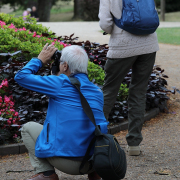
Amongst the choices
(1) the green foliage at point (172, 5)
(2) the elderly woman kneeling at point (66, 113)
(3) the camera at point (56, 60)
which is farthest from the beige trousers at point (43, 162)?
(1) the green foliage at point (172, 5)

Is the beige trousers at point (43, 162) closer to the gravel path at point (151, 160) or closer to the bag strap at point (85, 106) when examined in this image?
the bag strap at point (85, 106)

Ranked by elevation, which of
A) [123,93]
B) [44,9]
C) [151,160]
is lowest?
[44,9]

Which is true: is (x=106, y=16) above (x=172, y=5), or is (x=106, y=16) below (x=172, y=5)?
above

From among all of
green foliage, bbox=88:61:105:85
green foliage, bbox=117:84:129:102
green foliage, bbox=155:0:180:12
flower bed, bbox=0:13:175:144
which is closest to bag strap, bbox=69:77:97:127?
flower bed, bbox=0:13:175:144

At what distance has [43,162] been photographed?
2691 millimetres

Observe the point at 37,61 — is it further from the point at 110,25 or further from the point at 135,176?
the point at 135,176

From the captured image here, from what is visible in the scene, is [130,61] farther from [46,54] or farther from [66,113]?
[66,113]

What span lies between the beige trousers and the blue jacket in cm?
8

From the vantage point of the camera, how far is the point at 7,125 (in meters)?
4.15

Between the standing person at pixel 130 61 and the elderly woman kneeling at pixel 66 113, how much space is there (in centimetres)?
90

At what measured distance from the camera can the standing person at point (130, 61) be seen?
11.2 ft

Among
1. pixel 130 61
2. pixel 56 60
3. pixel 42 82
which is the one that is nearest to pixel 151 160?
pixel 130 61

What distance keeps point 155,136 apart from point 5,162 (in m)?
1.95

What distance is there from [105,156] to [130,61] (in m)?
1.37
